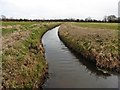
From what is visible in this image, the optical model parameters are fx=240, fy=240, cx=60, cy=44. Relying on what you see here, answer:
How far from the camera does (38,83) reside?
18125 millimetres

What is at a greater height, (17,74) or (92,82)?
(17,74)

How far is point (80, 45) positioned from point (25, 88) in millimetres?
19284

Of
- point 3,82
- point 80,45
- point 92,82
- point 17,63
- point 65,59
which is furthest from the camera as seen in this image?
point 80,45

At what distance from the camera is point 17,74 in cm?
1708

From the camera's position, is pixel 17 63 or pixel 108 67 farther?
pixel 108 67

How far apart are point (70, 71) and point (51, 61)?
473 centimetres

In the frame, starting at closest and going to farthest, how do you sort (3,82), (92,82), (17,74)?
(3,82) → (17,74) → (92,82)

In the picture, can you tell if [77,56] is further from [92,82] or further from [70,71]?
[92,82]

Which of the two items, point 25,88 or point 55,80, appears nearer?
point 25,88

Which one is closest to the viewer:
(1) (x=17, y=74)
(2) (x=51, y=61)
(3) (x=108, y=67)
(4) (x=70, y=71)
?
(1) (x=17, y=74)

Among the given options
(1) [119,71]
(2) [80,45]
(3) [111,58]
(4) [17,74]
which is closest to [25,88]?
(4) [17,74]

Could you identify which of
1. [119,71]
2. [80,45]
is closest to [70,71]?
[119,71]

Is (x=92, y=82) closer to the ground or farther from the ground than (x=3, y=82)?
closer to the ground

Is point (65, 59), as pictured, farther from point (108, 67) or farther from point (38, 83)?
point (38, 83)
